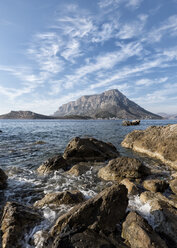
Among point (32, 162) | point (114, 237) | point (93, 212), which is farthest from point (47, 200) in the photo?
point (32, 162)

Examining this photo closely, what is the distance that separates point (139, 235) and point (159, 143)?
1297 centimetres

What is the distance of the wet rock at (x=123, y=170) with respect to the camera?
9.95m

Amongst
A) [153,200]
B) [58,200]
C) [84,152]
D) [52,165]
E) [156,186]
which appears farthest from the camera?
[84,152]

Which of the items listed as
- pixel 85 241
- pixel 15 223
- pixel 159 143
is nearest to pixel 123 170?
pixel 85 241

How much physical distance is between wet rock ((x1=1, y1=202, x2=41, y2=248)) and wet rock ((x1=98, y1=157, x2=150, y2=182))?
5765 millimetres

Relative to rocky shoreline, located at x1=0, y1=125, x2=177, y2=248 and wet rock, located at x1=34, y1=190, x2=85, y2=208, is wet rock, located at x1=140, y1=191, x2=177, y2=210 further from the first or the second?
wet rock, located at x1=34, y1=190, x2=85, y2=208

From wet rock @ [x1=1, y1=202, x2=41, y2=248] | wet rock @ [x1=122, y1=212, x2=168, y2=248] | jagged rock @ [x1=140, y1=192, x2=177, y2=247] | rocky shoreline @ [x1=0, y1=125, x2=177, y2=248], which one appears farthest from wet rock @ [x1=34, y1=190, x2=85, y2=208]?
jagged rock @ [x1=140, y1=192, x2=177, y2=247]

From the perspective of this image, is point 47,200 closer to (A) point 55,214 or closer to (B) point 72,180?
(A) point 55,214

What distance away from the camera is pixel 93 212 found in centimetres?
507

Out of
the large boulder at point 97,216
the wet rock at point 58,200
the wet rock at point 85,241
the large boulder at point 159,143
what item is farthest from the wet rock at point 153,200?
the large boulder at point 159,143

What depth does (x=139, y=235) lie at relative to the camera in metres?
4.24

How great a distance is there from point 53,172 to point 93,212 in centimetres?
702

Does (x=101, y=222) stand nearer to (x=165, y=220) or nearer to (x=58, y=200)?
(x=165, y=220)

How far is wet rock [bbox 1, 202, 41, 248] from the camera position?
444 centimetres
